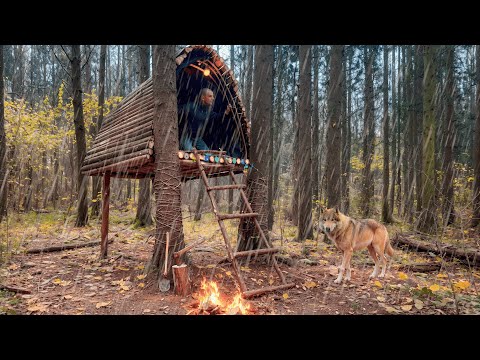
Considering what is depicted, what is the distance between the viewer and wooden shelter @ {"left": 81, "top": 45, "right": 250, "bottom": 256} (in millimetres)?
5730

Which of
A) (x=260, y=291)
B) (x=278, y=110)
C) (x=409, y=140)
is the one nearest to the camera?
(x=260, y=291)

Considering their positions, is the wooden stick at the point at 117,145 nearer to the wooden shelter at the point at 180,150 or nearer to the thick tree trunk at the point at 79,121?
the wooden shelter at the point at 180,150

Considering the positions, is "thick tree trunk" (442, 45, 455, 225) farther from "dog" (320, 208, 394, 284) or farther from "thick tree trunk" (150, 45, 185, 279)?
"thick tree trunk" (150, 45, 185, 279)

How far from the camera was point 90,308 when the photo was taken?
439 cm

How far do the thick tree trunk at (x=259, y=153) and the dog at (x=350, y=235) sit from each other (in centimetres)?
156

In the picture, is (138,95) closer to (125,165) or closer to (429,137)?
(125,165)

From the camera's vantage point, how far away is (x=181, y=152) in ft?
18.5

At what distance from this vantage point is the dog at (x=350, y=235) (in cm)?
569

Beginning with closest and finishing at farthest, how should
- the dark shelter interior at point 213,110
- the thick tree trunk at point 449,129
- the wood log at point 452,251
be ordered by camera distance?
the wood log at point 452,251 < the dark shelter interior at point 213,110 < the thick tree trunk at point 449,129

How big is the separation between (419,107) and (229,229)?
45.6 ft

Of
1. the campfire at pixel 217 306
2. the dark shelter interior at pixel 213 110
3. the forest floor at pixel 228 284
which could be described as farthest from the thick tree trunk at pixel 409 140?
the campfire at pixel 217 306

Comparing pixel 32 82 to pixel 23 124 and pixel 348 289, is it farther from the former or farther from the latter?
pixel 348 289

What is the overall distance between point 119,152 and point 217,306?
391 cm

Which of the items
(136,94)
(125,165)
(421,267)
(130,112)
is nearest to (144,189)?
(136,94)
